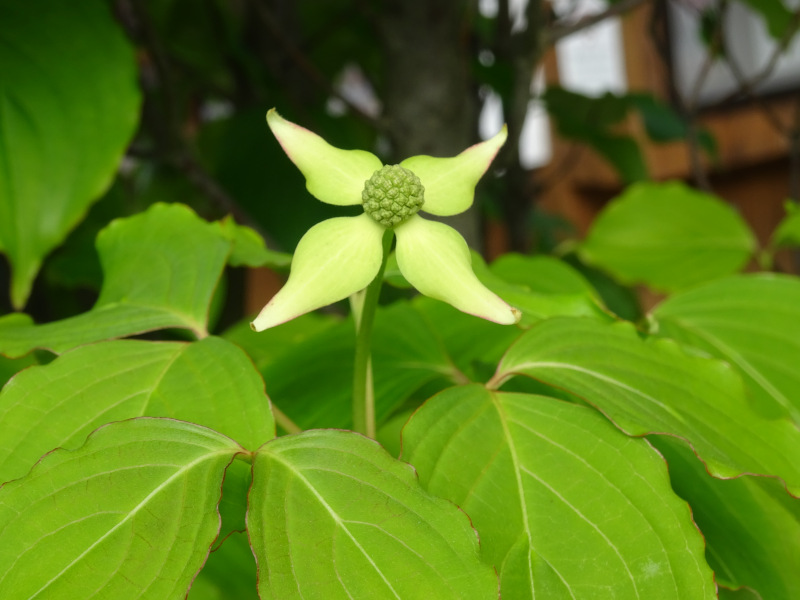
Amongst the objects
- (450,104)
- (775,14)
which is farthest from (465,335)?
(775,14)

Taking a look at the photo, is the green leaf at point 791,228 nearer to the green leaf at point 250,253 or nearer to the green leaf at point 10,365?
the green leaf at point 250,253

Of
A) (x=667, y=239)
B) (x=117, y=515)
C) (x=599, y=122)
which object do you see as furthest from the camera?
(x=599, y=122)

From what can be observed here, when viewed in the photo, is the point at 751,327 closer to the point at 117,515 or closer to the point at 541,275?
the point at 541,275

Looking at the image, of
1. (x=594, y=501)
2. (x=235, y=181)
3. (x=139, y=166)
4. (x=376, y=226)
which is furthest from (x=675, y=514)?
(x=139, y=166)

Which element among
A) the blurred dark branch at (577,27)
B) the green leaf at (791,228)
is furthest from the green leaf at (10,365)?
the green leaf at (791,228)

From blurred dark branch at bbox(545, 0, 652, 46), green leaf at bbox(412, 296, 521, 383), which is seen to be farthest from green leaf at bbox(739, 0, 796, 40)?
green leaf at bbox(412, 296, 521, 383)

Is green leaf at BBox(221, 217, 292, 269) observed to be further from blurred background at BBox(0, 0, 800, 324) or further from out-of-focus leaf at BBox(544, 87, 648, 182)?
out-of-focus leaf at BBox(544, 87, 648, 182)
